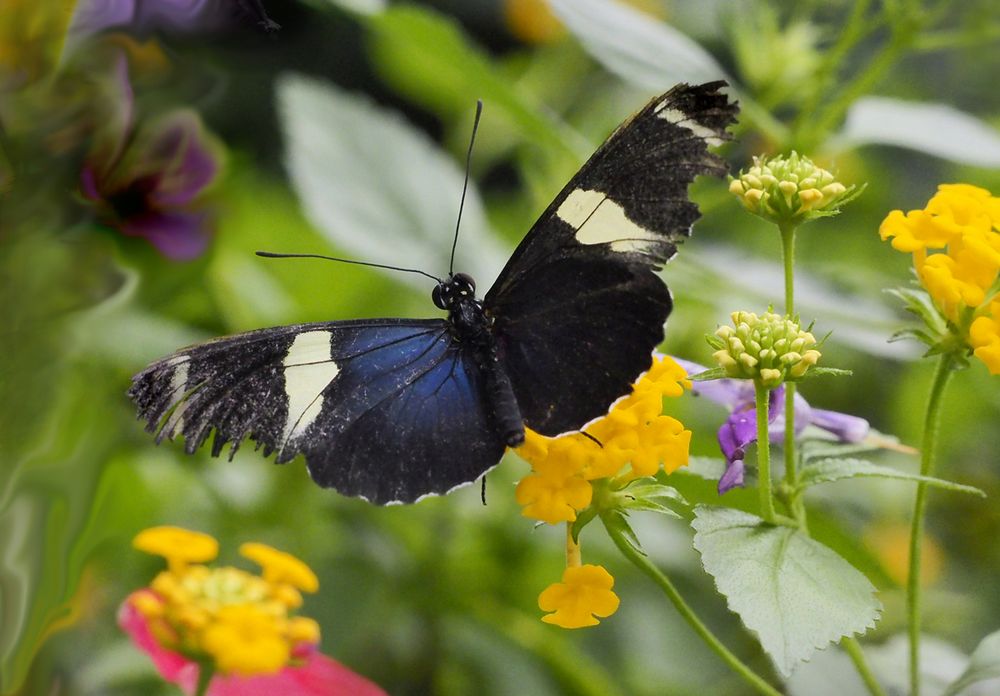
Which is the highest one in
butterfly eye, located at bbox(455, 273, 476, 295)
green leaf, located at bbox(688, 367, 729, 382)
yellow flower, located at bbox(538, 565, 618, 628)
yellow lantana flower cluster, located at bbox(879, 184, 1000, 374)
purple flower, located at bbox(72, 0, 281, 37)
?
yellow lantana flower cluster, located at bbox(879, 184, 1000, 374)

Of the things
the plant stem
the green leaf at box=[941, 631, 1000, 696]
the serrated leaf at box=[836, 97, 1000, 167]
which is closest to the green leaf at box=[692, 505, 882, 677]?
the plant stem

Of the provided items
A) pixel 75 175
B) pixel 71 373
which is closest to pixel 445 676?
pixel 71 373

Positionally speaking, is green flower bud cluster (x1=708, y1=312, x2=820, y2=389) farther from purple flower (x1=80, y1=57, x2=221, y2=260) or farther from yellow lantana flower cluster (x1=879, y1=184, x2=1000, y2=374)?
purple flower (x1=80, y1=57, x2=221, y2=260)

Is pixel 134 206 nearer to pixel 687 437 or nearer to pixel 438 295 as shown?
pixel 438 295

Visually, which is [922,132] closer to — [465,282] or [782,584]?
[465,282]

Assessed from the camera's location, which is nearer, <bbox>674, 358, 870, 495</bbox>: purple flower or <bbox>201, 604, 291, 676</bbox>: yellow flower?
<bbox>201, 604, 291, 676</bbox>: yellow flower

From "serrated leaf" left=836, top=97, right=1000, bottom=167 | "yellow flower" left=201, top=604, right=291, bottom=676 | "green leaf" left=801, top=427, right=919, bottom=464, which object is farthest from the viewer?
"serrated leaf" left=836, top=97, right=1000, bottom=167
